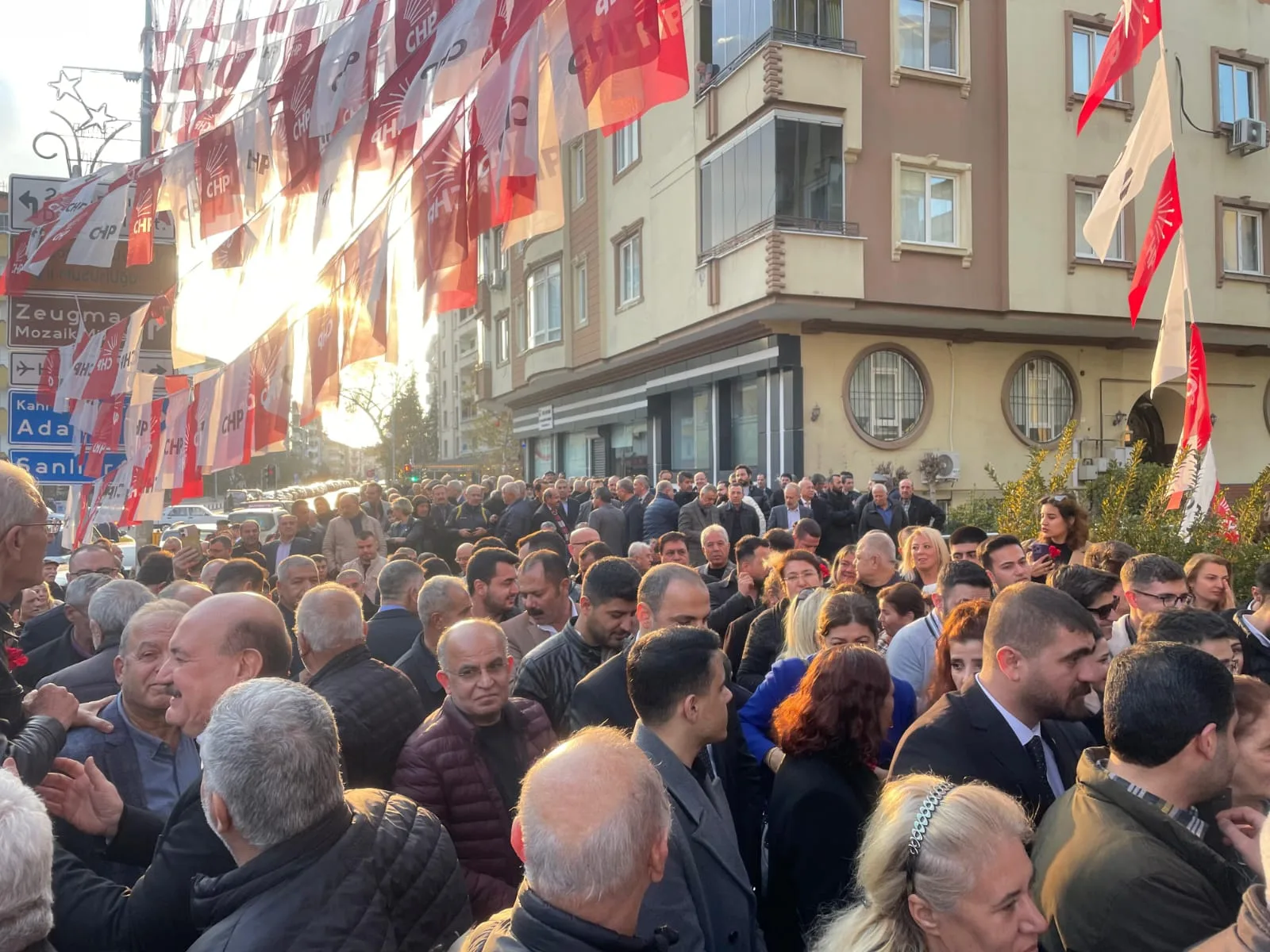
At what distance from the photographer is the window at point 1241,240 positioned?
2184 cm

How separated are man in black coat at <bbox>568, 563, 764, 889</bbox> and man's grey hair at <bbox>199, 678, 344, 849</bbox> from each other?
1733mm

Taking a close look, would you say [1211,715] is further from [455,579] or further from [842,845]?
[455,579]

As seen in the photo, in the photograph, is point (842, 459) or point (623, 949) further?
point (842, 459)

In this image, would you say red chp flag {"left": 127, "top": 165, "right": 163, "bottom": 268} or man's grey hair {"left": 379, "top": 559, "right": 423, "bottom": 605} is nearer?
man's grey hair {"left": 379, "top": 559, "right": 423, "bottom": 605}

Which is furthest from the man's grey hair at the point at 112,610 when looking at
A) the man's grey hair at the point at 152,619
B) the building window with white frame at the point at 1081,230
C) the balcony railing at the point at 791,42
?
the building window with white frame at the point at 1081,230

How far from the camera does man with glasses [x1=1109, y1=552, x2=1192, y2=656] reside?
16.8ft

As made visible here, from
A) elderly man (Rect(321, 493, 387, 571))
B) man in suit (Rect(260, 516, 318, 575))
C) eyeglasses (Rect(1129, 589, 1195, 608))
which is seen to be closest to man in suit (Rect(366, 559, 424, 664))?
eyeglasses (Rect(1129, 589, 1195, 608))

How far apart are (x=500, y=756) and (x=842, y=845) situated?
52.8 inches

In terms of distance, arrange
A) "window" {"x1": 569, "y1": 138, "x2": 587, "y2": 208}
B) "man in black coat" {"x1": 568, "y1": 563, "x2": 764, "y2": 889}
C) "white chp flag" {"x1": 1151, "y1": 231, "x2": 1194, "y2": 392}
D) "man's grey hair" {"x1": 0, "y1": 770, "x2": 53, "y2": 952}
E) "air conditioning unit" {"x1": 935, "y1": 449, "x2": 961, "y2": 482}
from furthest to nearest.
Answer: "window" {"x1": 569, "y1": 138, "x2": 587, "y2": 208}, "air conditioning unit" {"x1": 935, "y1": 449, "x2": 961, "y2": 482}, "white chp flag" {"x1": 1151, "y1": 231, "x2": 1194, "y2": 392}, "man in black coat" {"x1": 568, "y1": 563, "x2": 764, "y2": 889}, "man's grey hair" {"x1": 0, "y1": 770, "x2": 53, "y2": 952}

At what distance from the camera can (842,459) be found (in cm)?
1880

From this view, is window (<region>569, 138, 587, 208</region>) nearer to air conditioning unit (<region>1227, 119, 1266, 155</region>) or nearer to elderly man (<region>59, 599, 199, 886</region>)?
air conditioning unit (<region>1227, 119, 1266, 155</region>)

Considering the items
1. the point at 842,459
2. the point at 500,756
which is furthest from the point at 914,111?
the point at 500,756

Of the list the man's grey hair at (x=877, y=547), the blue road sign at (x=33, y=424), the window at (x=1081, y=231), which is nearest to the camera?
the man's grey hair at (x=877, y=547)

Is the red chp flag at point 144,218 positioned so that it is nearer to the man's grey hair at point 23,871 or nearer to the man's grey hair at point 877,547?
the man's grey hair at point 877,547
